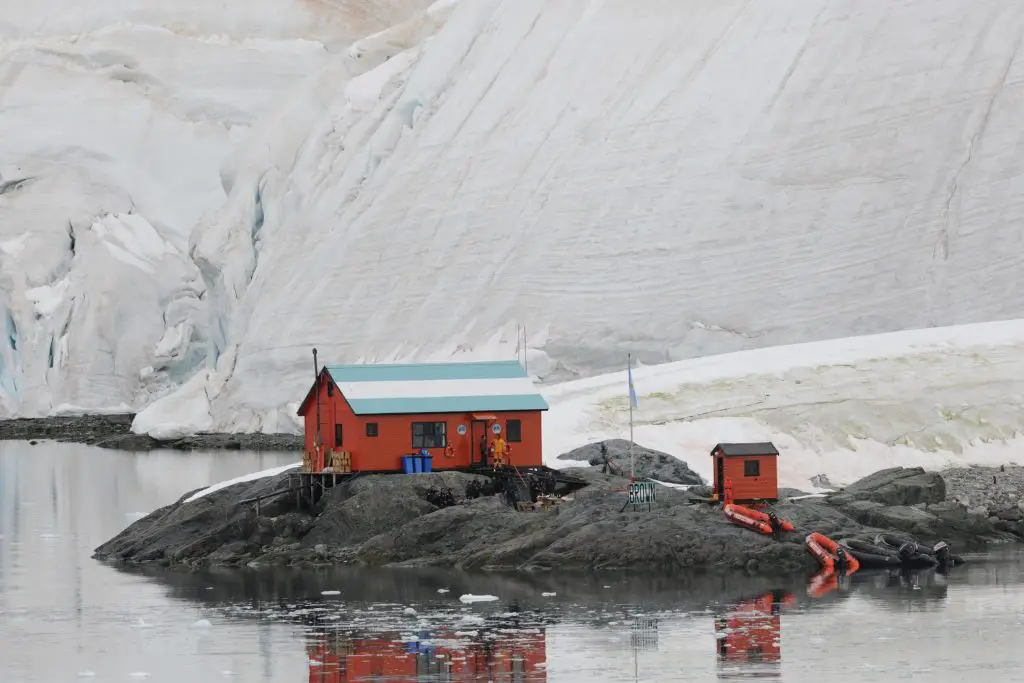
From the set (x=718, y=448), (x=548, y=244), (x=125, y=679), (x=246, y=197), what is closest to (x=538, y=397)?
(x=718, y=448)

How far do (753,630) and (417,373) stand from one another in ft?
42.5

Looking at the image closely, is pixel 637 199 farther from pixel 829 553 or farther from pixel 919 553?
pixel 829 553

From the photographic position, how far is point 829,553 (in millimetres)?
32062

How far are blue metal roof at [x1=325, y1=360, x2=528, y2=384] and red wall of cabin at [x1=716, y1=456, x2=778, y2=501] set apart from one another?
5.34 meters

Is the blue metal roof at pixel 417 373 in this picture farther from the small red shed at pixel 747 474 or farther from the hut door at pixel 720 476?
the small red shed at pixel 747 474

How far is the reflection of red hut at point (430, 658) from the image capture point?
77.5ft

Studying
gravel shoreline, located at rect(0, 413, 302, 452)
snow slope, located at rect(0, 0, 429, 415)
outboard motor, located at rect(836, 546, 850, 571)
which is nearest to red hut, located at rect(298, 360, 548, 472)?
outboard motor, located at rect(836, 546, 850, 571)

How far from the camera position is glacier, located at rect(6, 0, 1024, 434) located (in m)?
66.1

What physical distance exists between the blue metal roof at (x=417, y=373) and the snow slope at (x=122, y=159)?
54642 millimetres

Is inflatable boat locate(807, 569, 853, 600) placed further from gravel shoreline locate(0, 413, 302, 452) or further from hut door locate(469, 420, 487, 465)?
gravel shoreline locate(0, 413, 302, 452)

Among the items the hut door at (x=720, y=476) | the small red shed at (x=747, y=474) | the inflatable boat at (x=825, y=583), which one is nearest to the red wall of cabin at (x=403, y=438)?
the hut door at (x=720, y=476)

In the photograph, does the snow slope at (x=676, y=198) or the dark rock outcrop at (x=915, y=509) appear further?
the snow slope at (x=676, y=198)

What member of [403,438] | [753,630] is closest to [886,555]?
[753,630]

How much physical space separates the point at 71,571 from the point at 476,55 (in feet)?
157
